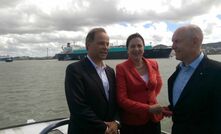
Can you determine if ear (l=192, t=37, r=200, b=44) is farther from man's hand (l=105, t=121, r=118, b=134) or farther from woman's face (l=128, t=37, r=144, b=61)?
man's hand (l=105, t=121, r=118, b=134)

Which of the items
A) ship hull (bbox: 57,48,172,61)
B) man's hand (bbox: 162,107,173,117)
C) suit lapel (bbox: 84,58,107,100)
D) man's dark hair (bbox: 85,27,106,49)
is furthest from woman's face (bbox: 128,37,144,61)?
ship hull (bbox: 57,48,172,61)

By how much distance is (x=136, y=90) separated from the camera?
398 centimetres

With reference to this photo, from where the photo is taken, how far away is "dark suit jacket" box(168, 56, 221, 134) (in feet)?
10.5

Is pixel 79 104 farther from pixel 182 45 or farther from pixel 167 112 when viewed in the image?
pixel 182 45

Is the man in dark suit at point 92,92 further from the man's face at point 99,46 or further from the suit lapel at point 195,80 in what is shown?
the suit lapel at point 195,80

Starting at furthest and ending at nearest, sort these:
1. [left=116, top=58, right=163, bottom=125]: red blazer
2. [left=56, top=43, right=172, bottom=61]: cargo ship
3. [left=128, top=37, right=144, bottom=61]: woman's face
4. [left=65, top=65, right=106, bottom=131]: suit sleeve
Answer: [left=56, top=43, right=172, bottom=61]: cargo ship < [left=128, top=37, right=144, bottom=61]: woman's face < [left=116, top=58, right=163, bottom=125]: red blazer < [left=65, top=65, right=106, bottom=131]: suit sleeve

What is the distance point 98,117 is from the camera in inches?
146

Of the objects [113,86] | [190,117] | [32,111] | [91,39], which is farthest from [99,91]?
[32,111]

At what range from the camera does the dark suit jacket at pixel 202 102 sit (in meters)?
3.21

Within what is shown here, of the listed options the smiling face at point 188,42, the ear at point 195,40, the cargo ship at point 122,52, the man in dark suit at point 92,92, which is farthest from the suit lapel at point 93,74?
the cargo ship at point 122,52

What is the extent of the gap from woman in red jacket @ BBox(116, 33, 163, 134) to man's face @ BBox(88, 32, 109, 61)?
37 cm

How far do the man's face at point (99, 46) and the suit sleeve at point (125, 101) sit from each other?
1.23 feet

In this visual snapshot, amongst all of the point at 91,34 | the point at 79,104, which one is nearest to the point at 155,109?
the point at 79,104

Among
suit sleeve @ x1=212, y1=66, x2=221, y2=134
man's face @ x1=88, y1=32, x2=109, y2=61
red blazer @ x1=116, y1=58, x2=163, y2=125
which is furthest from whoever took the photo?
red blazer @ x1=116, y1=58, x2=163, y2=125
